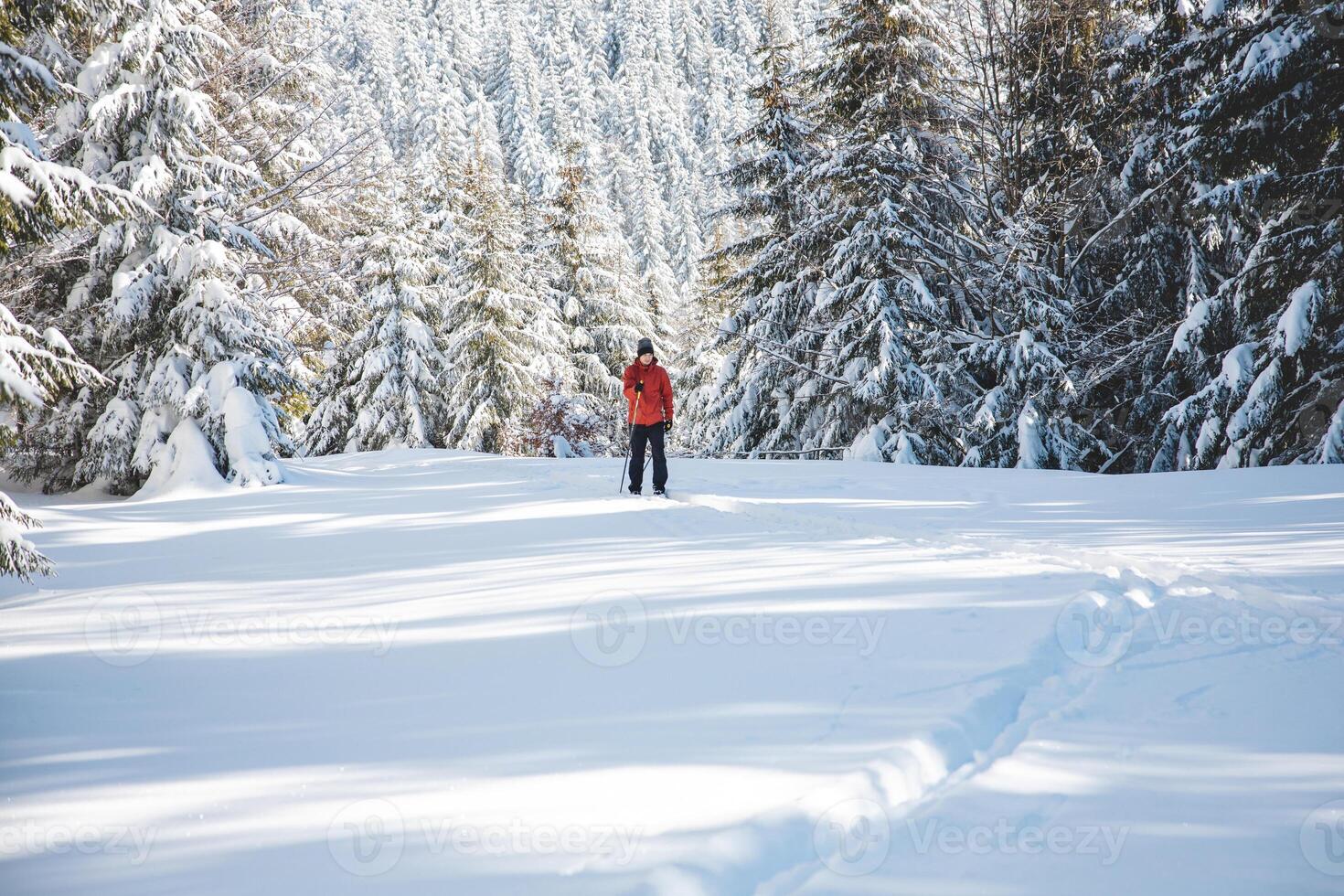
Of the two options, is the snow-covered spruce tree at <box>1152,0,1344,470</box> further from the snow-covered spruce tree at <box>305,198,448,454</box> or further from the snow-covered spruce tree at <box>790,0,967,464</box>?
the snow-covered spruce tree at <box>305,198,448,454</box>

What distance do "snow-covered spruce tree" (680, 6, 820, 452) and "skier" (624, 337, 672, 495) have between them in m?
6.89

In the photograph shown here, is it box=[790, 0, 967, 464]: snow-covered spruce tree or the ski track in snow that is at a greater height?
box=[790, 0, 967, 464]: snow-covered spruce tree

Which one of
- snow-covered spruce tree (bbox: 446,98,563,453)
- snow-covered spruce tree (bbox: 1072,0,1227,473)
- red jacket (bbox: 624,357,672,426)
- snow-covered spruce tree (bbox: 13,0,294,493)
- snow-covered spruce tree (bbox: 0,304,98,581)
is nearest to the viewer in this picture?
snow-covered spruce tree (bbox: 0,304,98,581)

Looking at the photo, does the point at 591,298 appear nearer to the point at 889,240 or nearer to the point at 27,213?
the point at 889,240

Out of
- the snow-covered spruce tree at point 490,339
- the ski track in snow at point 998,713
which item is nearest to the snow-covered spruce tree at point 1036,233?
the ski track in snow at point 998,713

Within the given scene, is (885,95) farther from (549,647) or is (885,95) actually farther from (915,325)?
(549,647)

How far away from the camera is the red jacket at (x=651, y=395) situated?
30.0 feet

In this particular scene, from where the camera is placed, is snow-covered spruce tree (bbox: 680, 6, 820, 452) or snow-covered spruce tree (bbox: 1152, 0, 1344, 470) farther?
snow-covered spruce tree (bbox: 680, 6, 820, 452)

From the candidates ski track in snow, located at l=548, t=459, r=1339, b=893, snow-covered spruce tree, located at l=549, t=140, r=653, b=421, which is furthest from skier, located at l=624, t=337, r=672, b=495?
snow-covered spruce tree, located at l=549, t=140, r=653, b=421

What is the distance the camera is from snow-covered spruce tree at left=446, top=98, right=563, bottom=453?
24.4 metres

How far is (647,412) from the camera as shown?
30.0ft

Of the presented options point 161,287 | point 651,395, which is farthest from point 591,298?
point 651,395

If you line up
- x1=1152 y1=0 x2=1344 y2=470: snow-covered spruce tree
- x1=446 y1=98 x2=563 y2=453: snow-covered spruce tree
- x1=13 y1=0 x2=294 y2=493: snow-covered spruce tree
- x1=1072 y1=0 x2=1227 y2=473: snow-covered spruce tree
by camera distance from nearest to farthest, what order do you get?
x1=1152 y1=0 x2=1344 y2=470: snow-covered spruce tree, x1=13 y1=0 x2=294 y2=493: snow-covered spruce tree, x1=1072 y1=0 x2=1227 y2=473: snow-covered spruce tree, x1=446 y1=98 x2=563 y2=453: snow-covered spruce tree

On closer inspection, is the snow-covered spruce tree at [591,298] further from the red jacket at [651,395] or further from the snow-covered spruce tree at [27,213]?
the snow-covered spruce tree at [27,213]
